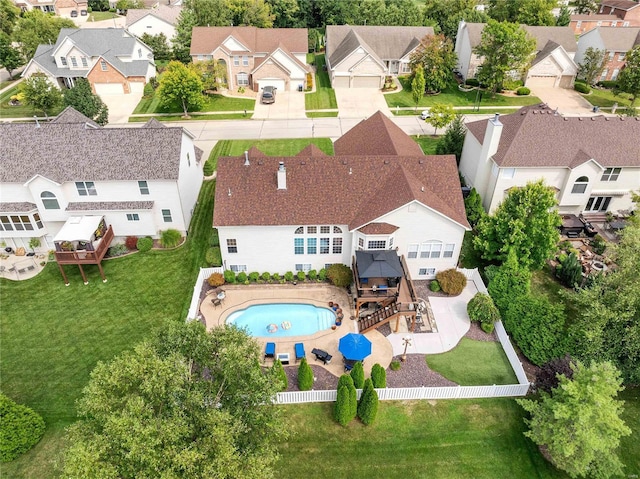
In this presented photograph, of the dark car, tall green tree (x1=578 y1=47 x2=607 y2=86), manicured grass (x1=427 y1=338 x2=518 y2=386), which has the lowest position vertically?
manicured grass (x1=427 y1=338 x2=518 y2=386)

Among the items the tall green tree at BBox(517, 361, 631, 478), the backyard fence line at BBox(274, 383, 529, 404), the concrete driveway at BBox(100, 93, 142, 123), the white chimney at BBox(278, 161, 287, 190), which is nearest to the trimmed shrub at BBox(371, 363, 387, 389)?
the backyard fence line at BBox(274, 383, 529, 404)

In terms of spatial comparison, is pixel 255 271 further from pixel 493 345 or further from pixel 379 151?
pixel 493 345

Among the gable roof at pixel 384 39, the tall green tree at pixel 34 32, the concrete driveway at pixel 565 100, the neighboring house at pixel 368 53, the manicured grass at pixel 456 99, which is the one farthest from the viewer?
the tall green tree at pixel 34 32

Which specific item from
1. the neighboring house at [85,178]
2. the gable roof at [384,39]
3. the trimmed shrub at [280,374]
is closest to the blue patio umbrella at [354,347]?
the trimmed shrub at [280,374]

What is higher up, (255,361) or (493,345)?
(255,361)

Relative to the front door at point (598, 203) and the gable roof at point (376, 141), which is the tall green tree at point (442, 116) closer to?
the gable roof at point (376, 141)

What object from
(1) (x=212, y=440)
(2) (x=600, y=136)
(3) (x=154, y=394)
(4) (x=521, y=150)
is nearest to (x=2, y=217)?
(3) (x=154, y=394)

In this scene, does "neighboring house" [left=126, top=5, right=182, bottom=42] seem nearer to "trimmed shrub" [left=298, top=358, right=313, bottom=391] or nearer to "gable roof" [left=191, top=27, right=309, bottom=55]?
"gable roof" [left=191, top=27, right=309, bottom=55]
